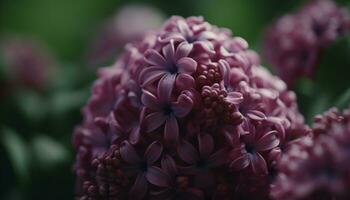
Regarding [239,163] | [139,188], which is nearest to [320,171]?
[239,163]

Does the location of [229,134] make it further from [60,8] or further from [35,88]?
[60,8]

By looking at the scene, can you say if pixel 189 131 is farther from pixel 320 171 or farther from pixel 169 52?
pixel 320 171

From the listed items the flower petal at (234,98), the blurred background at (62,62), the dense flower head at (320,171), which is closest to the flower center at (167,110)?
the flower petal at (234,98)

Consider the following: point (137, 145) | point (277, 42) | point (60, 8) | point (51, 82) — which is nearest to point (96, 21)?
point (60, 8)

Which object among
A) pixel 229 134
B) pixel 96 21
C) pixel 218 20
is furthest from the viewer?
pixel 96 21

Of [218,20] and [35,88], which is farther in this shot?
[218,20]

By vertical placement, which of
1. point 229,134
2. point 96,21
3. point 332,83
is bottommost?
point 229,134
